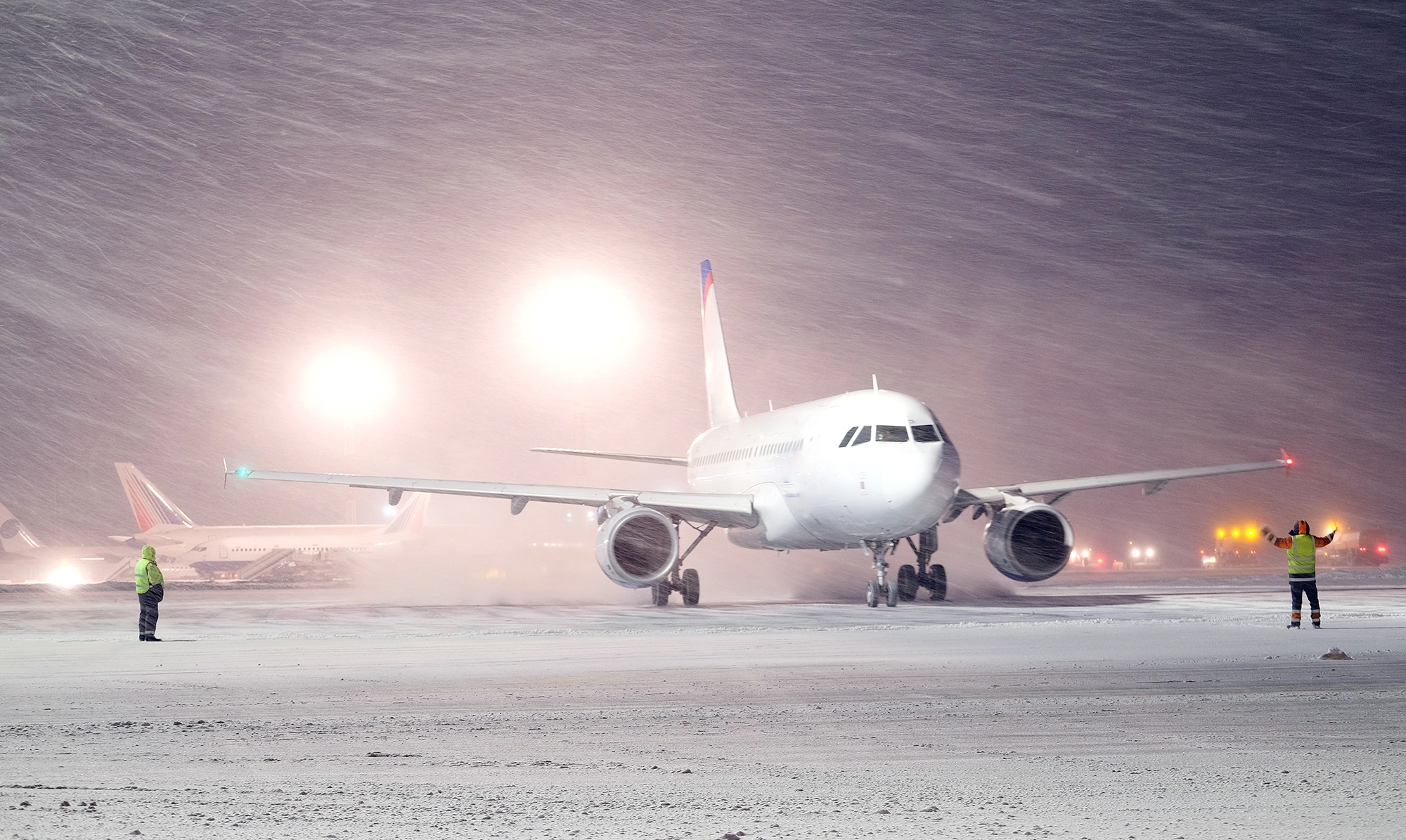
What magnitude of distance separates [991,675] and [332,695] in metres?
7.03

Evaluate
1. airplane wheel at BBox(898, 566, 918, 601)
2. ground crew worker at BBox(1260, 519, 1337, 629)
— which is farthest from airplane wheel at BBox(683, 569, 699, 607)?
ground crew worker at BBox(1260, 519, 1337, 629)

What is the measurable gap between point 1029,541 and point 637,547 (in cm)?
955

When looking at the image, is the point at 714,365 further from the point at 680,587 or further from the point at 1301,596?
the point at 1301,596

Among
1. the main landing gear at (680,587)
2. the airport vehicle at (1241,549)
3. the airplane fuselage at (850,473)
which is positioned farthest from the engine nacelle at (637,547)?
the airport vehicle at (1241,549)

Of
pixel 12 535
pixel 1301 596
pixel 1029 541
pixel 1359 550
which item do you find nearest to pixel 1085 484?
pixel 1029 541

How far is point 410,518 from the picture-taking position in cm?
7269

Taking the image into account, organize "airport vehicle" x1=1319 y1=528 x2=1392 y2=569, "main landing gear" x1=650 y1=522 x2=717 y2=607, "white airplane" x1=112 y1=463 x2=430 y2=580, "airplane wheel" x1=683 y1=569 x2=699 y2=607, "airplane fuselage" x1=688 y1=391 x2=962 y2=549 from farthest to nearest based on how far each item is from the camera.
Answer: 1. "white airplane" x1=112 y1=463 x2=430 y2=580
2. "airport vehicle" x1=1319 y1=528 x2=1392 y2=569
3. "airplane wheel" x1=683 y1=569 x2=699 y2=607
4. "main landing gear" x1=650 y1=522 x2=717 y2=607
5. "airplane fuselage" x1=688 y1=391 x2=962 y2=549

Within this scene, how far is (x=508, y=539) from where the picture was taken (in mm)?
62062

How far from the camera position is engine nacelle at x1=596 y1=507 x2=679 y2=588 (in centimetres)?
2952

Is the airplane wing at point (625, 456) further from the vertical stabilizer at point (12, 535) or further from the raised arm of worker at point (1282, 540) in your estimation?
the vertical stabilizer at point (12, 535)

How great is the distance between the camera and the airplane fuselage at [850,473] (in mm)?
27500

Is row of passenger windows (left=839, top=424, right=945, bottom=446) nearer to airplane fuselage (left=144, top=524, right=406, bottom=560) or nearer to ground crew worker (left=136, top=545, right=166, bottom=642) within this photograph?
ground crew worker (left=136, top=545, right=166, bottom=642)

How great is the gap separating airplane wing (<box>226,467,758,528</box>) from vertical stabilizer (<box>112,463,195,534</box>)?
1803 inches

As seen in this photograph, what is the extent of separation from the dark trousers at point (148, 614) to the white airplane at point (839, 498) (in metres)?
8.39
